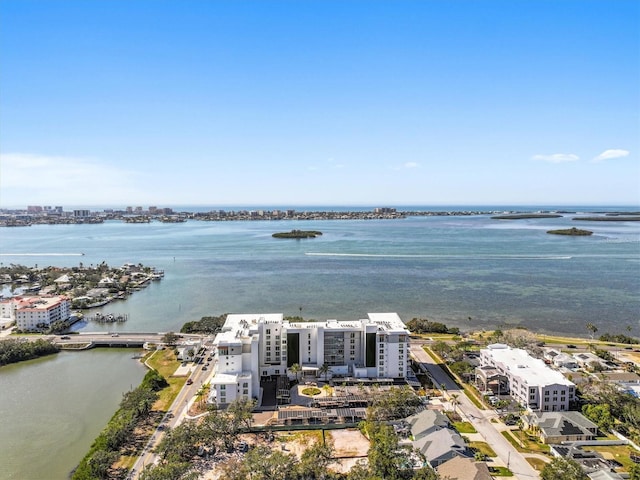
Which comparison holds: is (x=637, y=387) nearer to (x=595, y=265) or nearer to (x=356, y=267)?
(x=356, y=267)

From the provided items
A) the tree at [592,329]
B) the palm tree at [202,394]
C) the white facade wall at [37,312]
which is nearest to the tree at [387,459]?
the palm tree at [202,394]

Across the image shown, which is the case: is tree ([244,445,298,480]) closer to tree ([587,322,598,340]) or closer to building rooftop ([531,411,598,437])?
building rooftop ([531,411,598,437])

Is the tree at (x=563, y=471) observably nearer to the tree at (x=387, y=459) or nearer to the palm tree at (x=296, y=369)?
the tree at (x=387, y=459)

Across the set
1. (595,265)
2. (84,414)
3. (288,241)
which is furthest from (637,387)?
(288,241)

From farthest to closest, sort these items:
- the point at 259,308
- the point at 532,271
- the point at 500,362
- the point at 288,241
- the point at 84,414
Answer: the point at 288,241, the point at 532,271, the point at 259,308, the point at 500,362, the point at 84,414

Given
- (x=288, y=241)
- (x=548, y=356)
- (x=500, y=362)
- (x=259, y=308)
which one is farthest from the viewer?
(x=288, y=241)

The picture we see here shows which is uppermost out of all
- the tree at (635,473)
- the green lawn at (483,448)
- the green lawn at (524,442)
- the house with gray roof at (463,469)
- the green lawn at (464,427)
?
the tree at (635,473)

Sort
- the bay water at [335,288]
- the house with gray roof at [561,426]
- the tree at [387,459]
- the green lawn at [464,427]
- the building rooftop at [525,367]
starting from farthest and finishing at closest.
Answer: the bay water at [335,288] → the building rooftop at [525,367] → the green lawn at [464,427] → the house with gray roof at [561,426] → the tree at [387,459]

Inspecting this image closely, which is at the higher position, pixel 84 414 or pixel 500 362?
pixel 500 362

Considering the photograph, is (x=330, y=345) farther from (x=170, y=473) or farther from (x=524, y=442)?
(x=170, y=473)
